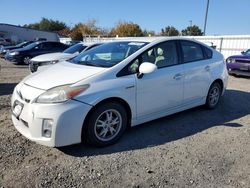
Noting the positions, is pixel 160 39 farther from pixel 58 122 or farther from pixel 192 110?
pixel 58 122

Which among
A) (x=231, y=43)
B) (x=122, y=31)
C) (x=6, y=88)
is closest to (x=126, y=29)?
(x=122, y=31)

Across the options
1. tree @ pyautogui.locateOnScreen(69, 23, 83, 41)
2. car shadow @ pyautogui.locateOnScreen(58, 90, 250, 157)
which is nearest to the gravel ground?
car shadow @ pyautogui.locateOnScreen(58, 90, 250, 157)

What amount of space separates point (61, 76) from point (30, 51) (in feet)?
46.3

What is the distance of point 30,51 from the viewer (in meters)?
17.3

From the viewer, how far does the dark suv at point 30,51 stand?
17016mm

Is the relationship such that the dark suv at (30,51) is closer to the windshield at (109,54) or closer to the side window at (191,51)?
the windshield at (109,54)

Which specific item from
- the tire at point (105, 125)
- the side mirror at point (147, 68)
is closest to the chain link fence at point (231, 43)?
the side mirror at point (147, 68)

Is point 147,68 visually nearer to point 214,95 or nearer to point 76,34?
point 214,95

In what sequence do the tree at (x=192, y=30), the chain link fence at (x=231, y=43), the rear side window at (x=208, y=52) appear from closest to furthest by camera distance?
1. the rear side window at (x=208, y=52)
2. the chain link fence at (x=231, y=43)
3. the tree at (x=192, y=30)

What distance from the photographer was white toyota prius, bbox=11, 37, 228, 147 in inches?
148

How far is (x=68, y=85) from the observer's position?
388 cm

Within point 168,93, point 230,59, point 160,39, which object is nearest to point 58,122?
point 168,93

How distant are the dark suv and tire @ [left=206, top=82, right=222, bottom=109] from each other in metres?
13.2

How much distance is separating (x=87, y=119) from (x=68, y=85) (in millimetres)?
525
